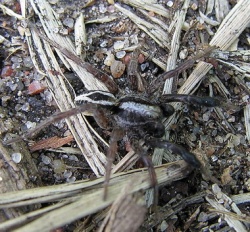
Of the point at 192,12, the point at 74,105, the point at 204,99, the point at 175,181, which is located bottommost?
the point at 175,181

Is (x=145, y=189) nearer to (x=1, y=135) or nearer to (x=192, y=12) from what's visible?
(x=1, y=135)

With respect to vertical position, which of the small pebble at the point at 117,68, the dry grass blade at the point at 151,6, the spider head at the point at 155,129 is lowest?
the spider head at the point at 155,129

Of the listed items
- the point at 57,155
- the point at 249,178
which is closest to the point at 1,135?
the point at 57,155

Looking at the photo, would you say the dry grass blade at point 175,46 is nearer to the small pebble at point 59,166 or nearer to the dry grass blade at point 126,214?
the small pebble at point 59,166

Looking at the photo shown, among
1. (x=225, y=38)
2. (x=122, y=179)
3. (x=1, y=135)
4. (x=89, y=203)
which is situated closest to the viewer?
(x=89, y=203)

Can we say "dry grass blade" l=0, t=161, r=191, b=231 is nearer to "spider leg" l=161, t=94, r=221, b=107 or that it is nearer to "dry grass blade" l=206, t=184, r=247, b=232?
"dry grass blade" l=206, t=184, r=247, b=232

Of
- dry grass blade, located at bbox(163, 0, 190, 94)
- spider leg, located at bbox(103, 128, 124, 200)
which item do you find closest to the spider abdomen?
spider leg, located at bbox(103, 128, 124, 200)

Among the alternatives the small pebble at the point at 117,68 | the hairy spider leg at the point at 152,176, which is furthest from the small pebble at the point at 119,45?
the hairy spider leg at the point at 152,176
